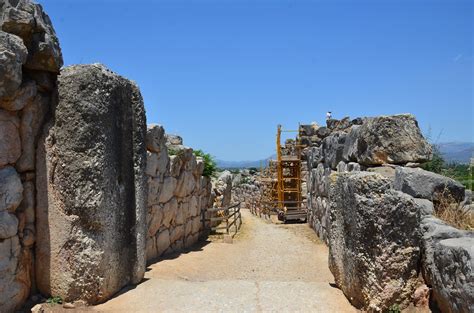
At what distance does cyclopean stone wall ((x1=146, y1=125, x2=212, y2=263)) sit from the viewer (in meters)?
7.45

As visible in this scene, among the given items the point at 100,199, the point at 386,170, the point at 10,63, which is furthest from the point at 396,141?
the point at 10,63

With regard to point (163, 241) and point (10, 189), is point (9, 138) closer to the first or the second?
point (10, 189)

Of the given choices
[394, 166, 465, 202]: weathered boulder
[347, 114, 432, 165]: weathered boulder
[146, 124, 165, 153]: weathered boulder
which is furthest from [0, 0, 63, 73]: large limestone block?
[347, 114, 432, 165]: weathered boulder

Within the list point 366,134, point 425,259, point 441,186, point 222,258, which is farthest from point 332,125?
point 425,259

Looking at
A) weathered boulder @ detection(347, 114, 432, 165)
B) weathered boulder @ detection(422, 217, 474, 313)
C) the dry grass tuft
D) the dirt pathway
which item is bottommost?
the dirt pathway

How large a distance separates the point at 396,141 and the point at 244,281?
9.13 ft

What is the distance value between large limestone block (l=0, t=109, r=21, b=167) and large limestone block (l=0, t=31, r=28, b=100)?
0.47 ft

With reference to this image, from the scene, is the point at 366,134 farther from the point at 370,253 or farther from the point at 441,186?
the point at 370,253

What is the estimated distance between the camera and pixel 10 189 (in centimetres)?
398

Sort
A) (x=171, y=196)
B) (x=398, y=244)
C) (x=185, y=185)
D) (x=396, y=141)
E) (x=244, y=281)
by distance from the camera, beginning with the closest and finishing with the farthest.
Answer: (x=398, y=244)
(x=244, y=281)
(x=396, y=141)
(x=171, y=196)
(x=185, y=185)

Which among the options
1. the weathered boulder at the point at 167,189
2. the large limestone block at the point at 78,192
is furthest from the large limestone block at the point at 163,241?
the large limestone block at the point at 78,192

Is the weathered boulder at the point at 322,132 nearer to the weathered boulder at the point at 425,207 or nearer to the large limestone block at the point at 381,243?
the weathered boulder at the point at 425,207

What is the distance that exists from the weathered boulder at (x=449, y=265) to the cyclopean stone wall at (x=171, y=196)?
4911mm

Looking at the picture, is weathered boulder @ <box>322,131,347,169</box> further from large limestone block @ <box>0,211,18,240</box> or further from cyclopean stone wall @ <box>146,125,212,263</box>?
large limestone block @ <box>0,211,18,240</box>
